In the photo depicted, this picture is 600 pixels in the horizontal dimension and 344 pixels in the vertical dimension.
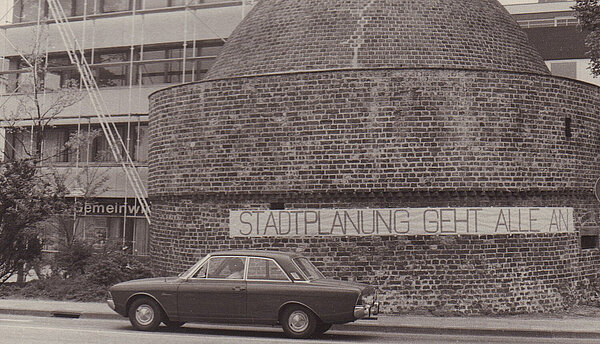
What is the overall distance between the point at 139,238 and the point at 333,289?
712 inches

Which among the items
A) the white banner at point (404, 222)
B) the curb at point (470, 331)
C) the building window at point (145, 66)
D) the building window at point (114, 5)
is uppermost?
the building window at point (114, 5)

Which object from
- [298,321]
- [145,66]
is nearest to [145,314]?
[298,321]

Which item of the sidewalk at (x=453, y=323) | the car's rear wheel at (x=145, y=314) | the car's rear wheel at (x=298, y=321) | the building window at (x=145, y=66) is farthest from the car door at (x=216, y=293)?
the building window at (x=145, y=66)

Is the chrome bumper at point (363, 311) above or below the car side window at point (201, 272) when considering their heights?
below

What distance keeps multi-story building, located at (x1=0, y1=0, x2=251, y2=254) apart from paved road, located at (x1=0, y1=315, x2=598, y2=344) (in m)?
14.2

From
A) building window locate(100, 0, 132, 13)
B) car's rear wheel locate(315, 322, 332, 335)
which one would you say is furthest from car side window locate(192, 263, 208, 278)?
building window locate(100, 0, 132, 13)

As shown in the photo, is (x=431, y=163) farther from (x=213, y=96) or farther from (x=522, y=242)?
(x=213, y=96)

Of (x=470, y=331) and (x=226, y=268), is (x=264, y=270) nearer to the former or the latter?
(x=226, y=268)

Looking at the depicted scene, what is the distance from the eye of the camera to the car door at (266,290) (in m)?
10.6

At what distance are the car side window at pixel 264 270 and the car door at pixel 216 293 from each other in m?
0.14

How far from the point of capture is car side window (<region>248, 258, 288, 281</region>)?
35.6ft

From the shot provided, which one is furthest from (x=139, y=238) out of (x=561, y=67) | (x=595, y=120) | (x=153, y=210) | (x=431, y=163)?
(x=561, y=67)

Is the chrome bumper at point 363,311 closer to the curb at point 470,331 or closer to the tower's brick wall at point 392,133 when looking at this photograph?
the curb at point 470,331

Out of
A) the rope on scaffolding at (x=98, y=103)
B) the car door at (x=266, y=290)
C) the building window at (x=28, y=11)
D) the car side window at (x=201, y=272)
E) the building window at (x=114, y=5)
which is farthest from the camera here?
the building window at (x=28, y=11)
